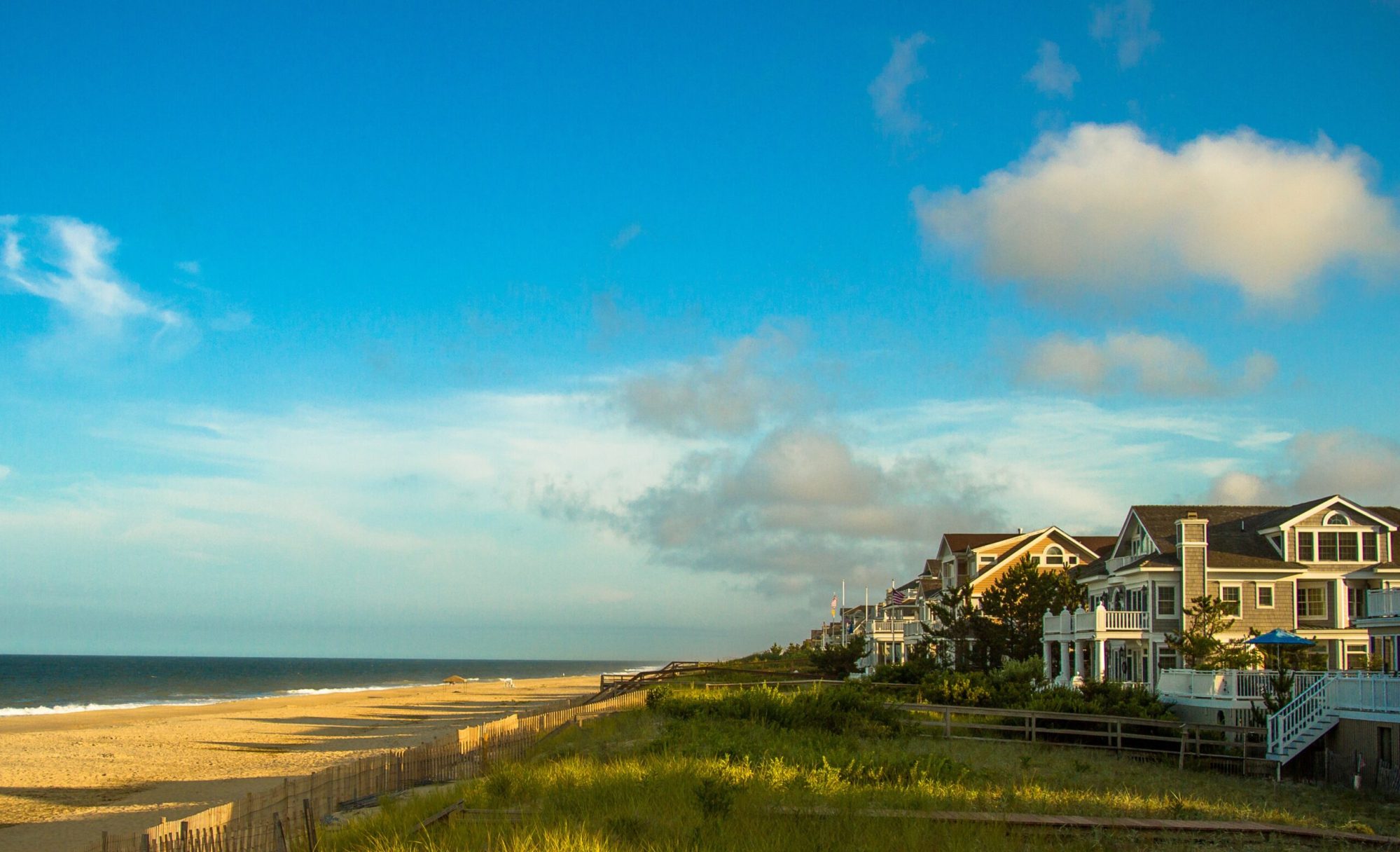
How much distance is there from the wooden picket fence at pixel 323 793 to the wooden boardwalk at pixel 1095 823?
5.21 m

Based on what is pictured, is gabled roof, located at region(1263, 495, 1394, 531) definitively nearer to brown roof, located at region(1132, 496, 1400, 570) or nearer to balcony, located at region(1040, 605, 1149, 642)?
brown roof, located at region(1132, 496, 1400, 570)

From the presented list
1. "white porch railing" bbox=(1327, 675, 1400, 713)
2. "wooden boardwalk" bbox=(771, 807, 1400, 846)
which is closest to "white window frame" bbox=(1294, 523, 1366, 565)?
"white porch railing" bbox=(1327, 675, 1400, 713)

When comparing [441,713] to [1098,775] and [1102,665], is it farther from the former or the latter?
[1098,775]

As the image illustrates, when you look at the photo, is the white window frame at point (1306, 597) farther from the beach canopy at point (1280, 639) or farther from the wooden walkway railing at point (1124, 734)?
the wooden walkway railing at point (1124, 734)

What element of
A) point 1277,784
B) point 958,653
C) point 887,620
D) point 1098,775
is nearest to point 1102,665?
point 958,653

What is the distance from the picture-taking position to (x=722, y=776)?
14.9 meters

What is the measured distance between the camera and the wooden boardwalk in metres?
12.1

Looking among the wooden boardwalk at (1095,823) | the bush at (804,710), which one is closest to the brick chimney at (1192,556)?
the bush at (804,710)

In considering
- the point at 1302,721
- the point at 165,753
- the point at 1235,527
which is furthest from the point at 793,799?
the point at 1235,527

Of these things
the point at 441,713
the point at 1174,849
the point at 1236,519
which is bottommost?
the point at 441,713

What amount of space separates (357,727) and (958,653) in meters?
27.7

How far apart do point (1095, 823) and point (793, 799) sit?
3.35 meters

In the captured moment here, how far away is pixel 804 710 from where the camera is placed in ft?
92.4

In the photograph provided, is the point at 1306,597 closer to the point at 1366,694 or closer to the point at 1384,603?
the point at 1384,603
